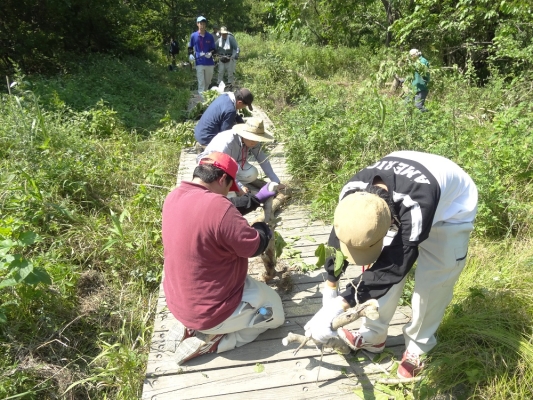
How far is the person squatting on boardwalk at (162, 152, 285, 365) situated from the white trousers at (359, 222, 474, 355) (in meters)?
0.74

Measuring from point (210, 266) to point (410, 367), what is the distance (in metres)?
1.36

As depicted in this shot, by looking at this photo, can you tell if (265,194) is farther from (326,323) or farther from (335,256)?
(326,323)

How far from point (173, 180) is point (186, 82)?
285 inches

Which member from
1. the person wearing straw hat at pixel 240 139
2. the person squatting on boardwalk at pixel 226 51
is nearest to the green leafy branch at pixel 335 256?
the person wearing straw hat at pixel 240 139

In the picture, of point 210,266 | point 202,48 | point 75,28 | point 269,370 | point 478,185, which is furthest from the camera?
point 75,28

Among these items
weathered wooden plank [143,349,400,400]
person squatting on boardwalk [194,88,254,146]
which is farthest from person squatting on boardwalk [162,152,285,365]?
person squatting on boardwalk [194,88,254,146]

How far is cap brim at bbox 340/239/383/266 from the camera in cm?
174

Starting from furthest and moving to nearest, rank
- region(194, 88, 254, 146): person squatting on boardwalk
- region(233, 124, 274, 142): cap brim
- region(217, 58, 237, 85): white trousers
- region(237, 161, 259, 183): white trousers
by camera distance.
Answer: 1. region(217, 58, 237, 85): white trousers
2. region(194, 88, 254, 146): person squatting on boardwalk
3. region(237, 161, 259, 183): white trousers
4. region(233, 124, 274, 142): cap brim

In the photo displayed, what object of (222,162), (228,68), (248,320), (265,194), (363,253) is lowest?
(248,320)

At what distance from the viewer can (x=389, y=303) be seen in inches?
93.6

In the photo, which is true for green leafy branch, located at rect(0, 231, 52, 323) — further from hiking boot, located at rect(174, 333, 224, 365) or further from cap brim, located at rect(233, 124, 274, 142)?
cap brim, located at rect(233, 124, 274, 142)

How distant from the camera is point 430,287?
2193mm

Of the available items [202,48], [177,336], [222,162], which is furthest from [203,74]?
[177,336]

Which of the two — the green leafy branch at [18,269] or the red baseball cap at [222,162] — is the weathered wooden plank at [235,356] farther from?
the red baseball cap at [222,162]
